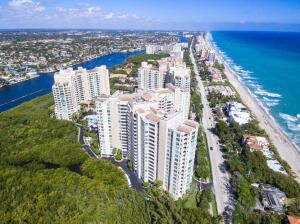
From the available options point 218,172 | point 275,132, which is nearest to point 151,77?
point 275,132

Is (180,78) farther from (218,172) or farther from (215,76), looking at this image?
(215,76)

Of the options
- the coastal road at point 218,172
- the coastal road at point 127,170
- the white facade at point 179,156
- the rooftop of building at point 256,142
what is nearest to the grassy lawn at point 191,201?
the white facade at point 179,156

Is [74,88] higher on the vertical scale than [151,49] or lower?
lower

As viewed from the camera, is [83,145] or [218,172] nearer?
[218,172]

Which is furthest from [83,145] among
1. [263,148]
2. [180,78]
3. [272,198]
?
[263,148]

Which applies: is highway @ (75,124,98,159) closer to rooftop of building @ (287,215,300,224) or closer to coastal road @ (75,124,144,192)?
coastal road @ (75,124,144,192)

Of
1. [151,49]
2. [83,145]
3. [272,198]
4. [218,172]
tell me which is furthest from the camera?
[151,49]

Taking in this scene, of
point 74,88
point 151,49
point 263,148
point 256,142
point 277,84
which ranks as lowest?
point 263,148

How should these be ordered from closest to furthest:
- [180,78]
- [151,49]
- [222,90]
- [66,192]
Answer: [66,192] < [180,78] < [222,90] < [151,49]

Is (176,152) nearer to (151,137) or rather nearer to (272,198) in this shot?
(151,137)
